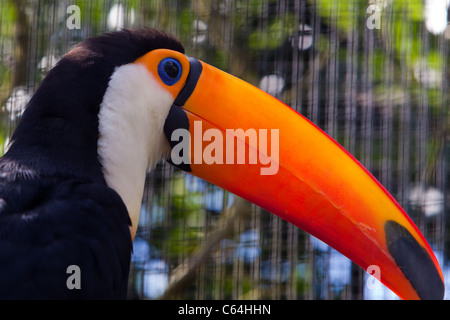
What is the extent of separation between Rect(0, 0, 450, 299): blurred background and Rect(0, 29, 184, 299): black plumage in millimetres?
1515

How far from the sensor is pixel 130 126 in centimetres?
178

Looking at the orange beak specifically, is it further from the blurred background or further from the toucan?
the blurred background

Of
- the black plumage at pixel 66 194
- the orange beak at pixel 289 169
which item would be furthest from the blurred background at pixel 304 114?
the black plumage at pixel 66 194

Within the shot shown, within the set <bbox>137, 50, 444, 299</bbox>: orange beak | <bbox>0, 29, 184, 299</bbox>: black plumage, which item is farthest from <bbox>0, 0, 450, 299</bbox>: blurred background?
<bbox>0, 29, 184, 299</bbox>: black plumage

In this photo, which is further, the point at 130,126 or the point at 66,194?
the point at 130,126

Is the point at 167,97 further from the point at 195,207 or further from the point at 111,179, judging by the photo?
the point at 195,207

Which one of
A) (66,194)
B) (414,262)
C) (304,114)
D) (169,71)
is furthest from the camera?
(304,114)

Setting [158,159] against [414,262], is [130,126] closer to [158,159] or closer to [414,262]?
[158,159]

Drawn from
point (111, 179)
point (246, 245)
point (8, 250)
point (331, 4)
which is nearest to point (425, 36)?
point (331, 4)

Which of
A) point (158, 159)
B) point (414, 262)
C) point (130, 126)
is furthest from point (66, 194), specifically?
point (414, 262)

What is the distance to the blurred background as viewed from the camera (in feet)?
10.5

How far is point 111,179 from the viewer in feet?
5.71

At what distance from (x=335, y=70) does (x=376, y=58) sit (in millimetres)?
194

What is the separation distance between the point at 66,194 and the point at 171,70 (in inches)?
18.9
